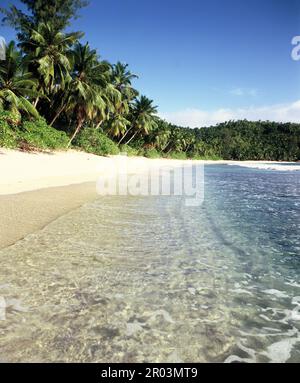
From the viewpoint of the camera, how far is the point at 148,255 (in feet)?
16.3

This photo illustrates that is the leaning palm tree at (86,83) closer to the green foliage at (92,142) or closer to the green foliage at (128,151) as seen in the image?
the green foliage at (92,142)

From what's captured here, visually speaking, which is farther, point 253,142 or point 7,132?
point 253,142

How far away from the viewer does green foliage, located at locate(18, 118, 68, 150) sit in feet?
72.9

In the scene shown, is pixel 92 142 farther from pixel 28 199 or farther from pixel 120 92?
pixel 28 199

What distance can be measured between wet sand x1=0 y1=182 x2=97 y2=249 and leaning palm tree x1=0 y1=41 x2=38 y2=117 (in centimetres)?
1288

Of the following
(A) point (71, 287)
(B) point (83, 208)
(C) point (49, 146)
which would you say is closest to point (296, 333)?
(A) point (71, 287)

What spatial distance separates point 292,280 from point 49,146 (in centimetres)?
2366

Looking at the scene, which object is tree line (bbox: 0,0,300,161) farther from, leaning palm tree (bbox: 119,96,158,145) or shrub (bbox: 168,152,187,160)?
shrub (bbox: 168,152,187,160)

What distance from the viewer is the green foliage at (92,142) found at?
31562mm

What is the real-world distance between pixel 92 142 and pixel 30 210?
2614 cm

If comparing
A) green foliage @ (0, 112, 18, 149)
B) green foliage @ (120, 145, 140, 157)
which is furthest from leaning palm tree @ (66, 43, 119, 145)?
green foliage @ (120, 145, 140, 157)

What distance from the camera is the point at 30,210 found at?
7.54 m

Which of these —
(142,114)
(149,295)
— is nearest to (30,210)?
(149,295)

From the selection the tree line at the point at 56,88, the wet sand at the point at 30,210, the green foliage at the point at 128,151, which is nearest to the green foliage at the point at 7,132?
the tree line at the point at 56,88
